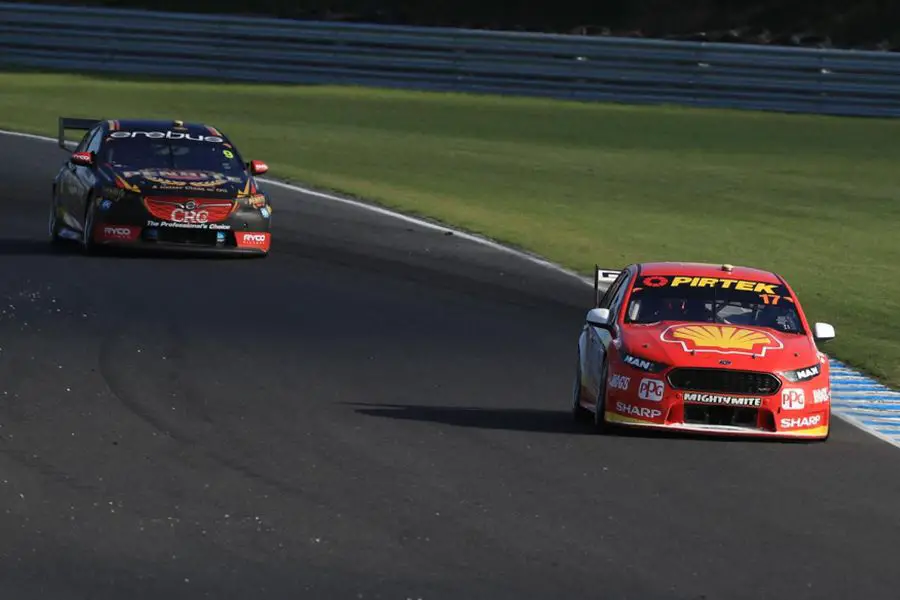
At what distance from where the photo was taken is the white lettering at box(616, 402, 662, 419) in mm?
13375

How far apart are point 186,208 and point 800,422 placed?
34.2 feet

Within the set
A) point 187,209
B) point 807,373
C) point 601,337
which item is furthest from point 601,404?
point 187,209

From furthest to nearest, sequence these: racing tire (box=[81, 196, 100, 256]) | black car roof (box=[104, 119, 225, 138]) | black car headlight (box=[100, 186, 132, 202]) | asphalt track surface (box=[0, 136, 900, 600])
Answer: black car roof (box=[104, 119, 225, 138])
racing tire (box=[81, 196, 100, 256])
black car headlight (box=[100, 186, 132, 202])
asphalt track surface (box=[0, 136, 900, 600])

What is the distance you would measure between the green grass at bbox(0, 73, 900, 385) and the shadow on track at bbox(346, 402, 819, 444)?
3.57m

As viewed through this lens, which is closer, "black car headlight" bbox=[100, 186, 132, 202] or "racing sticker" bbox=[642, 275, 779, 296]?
"racing sticker" bbox=[642, 275, 779, 296]

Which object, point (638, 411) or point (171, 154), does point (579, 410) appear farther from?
point (171, 154)

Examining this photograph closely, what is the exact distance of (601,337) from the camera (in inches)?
560

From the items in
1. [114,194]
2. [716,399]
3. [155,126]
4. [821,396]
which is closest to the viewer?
[716,399]

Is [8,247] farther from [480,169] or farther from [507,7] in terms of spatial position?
[507,7]

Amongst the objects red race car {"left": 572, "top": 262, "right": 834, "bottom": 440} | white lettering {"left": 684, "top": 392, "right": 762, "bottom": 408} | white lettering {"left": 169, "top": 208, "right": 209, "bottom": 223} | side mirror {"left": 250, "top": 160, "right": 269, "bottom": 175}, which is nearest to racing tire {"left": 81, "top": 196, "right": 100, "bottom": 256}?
white lettering {"left": 169, "top": 208, "right": 209, "bottom": 223}

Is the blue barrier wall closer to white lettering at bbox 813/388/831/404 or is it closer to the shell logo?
the shell logo

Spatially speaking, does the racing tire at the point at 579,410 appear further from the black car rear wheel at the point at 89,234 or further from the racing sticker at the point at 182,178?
the black car rear wheel at the point at 89,234

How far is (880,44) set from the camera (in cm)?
4391

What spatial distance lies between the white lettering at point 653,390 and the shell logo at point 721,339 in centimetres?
34
